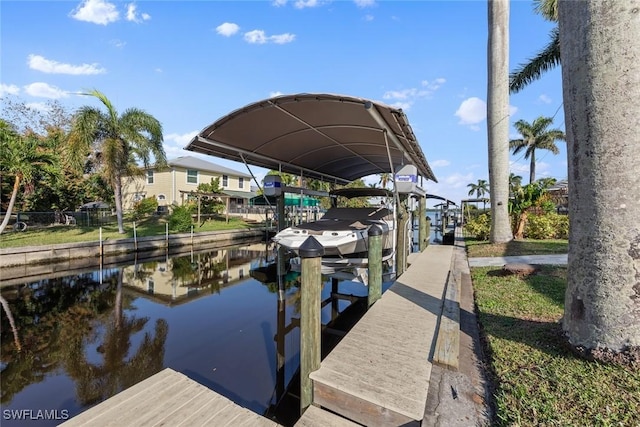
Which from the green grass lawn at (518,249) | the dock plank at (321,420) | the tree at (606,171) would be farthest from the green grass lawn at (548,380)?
the green grass lawn at (518,249)

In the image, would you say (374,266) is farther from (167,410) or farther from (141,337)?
(141,337)

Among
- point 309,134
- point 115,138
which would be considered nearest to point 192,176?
point 115,138

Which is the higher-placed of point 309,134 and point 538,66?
point 538,66

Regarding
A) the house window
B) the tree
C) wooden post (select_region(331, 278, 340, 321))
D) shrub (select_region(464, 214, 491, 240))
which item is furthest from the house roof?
the tree

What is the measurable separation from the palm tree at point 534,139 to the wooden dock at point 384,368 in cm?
3512

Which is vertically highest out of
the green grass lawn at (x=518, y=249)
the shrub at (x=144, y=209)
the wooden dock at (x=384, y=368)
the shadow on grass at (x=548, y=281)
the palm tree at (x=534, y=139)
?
the palm tree at (x=534, y=139)

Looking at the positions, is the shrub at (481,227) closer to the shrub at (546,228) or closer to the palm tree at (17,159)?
the shrub at (546,228)

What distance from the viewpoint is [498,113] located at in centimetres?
1028

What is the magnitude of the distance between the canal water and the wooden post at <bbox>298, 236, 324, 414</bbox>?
1.18 m

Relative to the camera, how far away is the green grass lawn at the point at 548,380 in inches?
85.0

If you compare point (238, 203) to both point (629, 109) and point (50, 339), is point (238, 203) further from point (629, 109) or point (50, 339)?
point (629, 109)

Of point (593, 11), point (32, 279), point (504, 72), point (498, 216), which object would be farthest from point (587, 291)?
point (32, 279)

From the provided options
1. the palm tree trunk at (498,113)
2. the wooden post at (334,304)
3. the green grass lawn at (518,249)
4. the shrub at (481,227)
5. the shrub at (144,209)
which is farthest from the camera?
the shrub at (144,209)

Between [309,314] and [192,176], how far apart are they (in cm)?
2989
